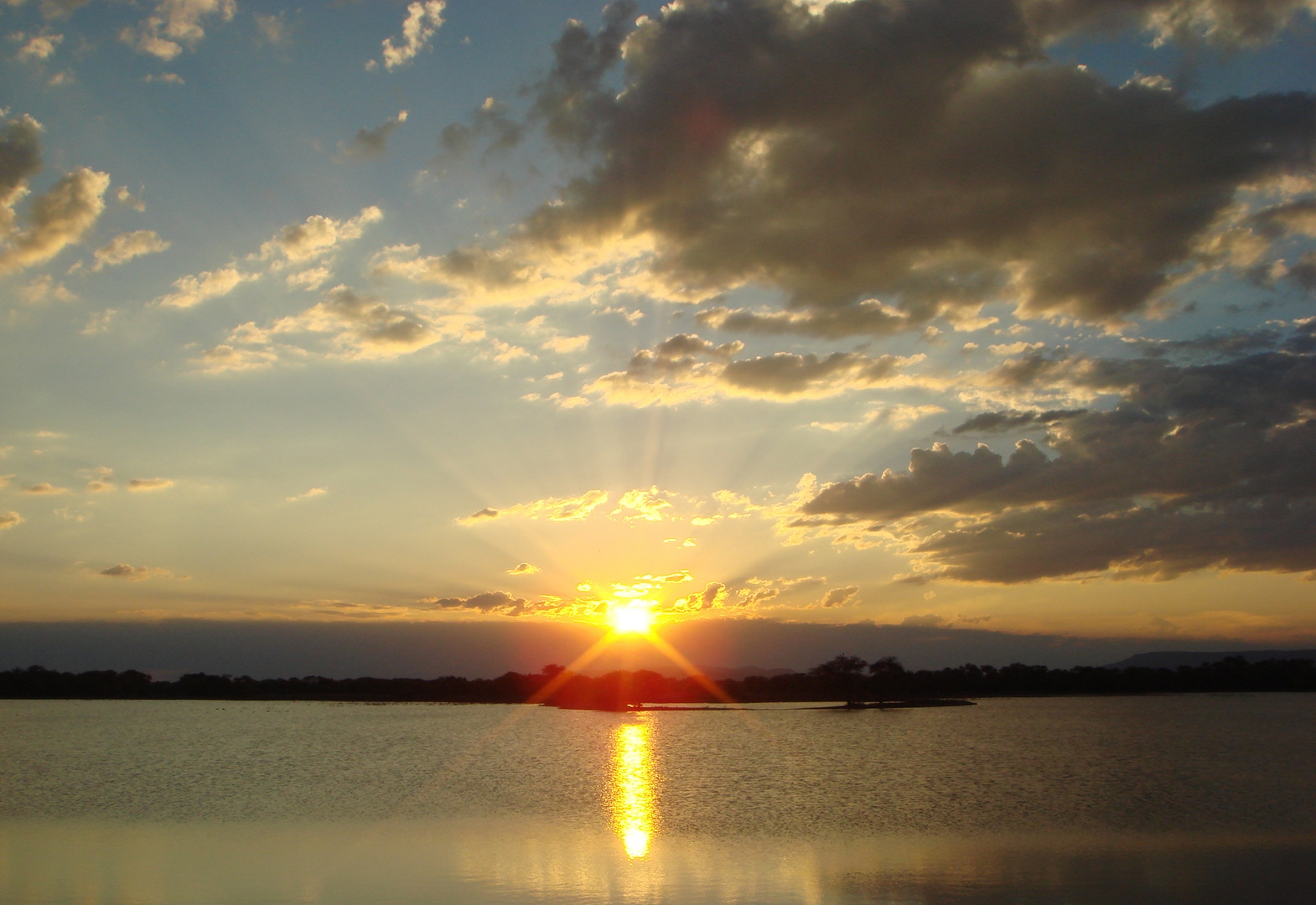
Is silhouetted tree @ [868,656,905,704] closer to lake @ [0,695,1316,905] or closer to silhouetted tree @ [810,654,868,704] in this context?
silhouetted tree @ [810,654,868,704]

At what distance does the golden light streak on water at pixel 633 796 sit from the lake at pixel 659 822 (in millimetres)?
313

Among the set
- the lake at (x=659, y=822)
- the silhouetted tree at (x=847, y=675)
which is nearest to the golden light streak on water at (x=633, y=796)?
the lake at (x=659, y=822)

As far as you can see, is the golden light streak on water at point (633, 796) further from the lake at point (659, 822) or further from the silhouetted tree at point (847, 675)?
the silhouetted tree at point (847, 675)

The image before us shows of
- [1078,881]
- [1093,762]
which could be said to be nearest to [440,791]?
[1078,881]

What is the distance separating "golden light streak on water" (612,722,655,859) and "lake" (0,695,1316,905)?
31 centimetres

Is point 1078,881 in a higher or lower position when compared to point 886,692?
higher

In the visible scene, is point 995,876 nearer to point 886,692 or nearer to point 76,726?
point 76,726

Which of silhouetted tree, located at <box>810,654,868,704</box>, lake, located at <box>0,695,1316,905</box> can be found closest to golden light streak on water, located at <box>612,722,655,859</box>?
lake, located at <box>0,695,1316,905</box>

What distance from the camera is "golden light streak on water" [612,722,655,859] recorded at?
3077 cm

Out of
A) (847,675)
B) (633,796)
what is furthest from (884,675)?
(633,796)

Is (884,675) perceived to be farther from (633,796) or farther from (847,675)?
(633,796)

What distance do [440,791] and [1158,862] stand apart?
31.8m

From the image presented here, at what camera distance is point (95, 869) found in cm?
2466

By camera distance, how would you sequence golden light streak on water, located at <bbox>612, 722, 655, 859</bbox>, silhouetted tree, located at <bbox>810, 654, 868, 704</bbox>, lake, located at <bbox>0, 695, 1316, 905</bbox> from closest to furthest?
lake, located at <bbox>0, 695, 1316, 905</bbox> < golden light streak on water, located at <bbox>612, 722, 655, 859</bbox> < silhouetted tree, located at <bbox>810, 654, 868, 704</bbox>
